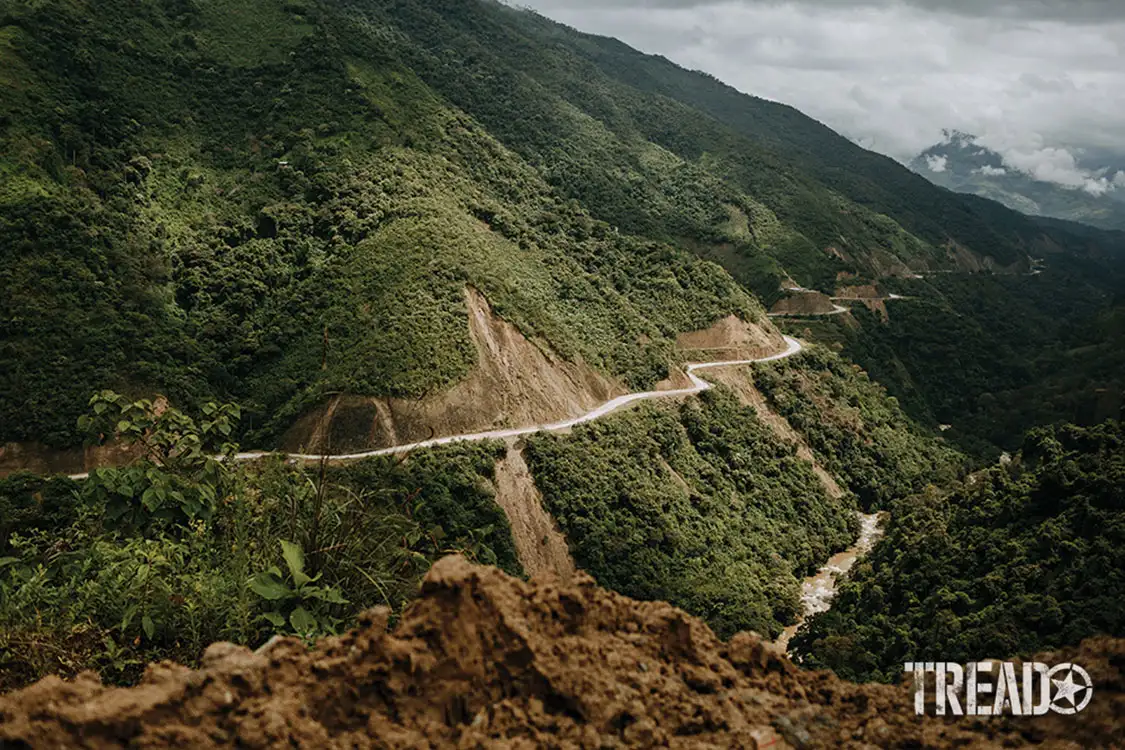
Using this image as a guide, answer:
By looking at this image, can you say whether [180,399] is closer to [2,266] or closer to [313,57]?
[2,266]

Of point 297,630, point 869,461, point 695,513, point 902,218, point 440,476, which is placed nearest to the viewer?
point 297,630

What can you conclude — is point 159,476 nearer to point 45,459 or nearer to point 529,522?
point 529,522

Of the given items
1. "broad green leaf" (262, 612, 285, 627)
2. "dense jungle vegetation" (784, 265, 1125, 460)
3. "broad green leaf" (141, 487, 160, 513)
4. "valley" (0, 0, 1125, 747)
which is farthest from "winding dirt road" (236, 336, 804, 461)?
"dense jungle vegetation" (784, 265, 1125, 460)

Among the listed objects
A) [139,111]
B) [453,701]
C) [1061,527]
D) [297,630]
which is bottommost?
[1061,527]

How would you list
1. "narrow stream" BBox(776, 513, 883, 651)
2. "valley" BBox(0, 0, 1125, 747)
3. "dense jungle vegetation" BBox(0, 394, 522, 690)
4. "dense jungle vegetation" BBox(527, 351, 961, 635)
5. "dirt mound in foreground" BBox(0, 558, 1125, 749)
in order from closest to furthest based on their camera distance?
"dirt mound in foreground" BBox(0, 558, 1125, 749) → "valley" BBox(0, 0, 1125, 747) → "dense jungle vegetation" BBox(0, 394, 522, 690) → "dense jungle vegetation" BBox(527, 351, 961, 635) → "narrow stream" BBox(776, 513, 883, 651)

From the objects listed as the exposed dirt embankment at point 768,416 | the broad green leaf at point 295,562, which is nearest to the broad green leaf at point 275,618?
the broad green leaf at point 295,562

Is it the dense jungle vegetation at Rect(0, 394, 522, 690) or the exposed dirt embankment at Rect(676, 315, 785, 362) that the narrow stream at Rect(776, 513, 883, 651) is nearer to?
the exposed dirt embankment at Rect(676, 315, 785, 362)

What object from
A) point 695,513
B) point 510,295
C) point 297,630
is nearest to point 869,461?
point 695,513
